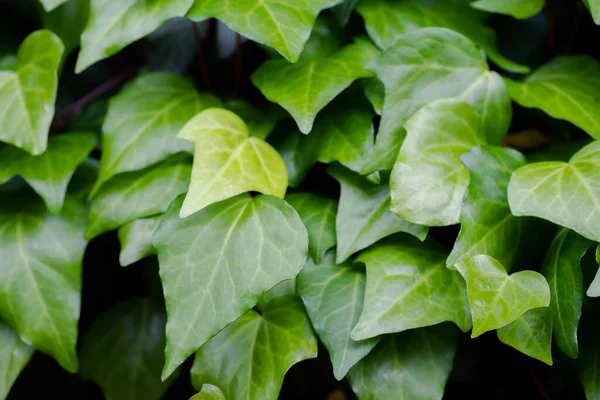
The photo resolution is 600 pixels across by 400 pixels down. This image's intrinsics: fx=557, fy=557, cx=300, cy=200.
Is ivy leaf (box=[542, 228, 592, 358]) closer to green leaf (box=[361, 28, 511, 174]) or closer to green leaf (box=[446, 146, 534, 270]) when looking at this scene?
green leaf (box=[446, 146, 534, 270])

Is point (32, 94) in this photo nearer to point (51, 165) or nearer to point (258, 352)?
point (51, 165)

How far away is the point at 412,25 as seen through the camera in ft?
2.71

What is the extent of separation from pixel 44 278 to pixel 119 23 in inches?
14.3

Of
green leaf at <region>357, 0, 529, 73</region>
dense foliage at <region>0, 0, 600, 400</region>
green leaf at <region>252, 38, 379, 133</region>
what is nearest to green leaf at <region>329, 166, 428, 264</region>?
dense foliage at <region>0, 0, 600, 400</region>

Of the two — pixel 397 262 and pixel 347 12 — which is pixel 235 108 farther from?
pixel 397 262

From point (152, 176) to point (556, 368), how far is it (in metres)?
0.60

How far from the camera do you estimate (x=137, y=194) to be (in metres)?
0.77

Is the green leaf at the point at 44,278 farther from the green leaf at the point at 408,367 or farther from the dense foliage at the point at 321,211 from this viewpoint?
the green leaf at the point at 408,367

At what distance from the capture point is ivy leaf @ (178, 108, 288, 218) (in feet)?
2.02

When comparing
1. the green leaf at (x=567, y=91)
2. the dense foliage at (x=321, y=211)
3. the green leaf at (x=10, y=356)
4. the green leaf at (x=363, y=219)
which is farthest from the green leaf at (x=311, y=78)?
the green leaf at (x=10, y=356)

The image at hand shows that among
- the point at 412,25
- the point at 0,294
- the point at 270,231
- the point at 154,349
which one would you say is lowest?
the point at 154,349

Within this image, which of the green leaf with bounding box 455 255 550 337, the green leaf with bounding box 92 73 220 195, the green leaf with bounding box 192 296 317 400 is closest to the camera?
the green leaf with bounding box 455 255 550 337

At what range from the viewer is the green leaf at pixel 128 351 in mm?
817

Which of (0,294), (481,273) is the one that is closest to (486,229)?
(481,273)
